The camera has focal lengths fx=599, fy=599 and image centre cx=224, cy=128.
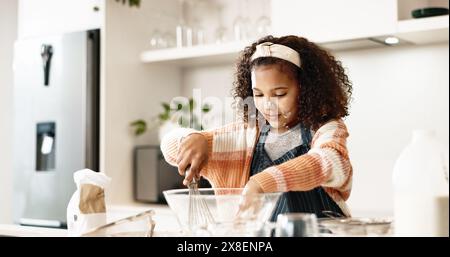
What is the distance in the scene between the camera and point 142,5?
267 cm

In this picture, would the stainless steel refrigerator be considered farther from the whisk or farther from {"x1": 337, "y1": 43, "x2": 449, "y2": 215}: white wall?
the whisk

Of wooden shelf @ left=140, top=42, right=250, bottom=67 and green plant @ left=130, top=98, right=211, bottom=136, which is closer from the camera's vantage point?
wooden shelf @ left=140, top=42, right=250, bottom=67

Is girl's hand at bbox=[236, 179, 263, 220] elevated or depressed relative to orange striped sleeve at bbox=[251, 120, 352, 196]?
depressed

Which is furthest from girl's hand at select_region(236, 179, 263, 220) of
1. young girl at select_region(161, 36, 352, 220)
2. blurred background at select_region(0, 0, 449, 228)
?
blurred background at select_region(0, 0, 449, 228)

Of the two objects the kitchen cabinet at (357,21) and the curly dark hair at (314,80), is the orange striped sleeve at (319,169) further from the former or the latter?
the kitchen cabinet at (357,21)

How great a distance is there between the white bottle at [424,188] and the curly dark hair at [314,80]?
0.39m

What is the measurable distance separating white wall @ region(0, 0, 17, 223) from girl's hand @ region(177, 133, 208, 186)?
190 centimetres

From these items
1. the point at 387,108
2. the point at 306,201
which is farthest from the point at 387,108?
the point at 306,201

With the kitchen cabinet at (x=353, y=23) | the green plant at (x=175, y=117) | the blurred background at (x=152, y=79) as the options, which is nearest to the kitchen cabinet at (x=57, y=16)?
the blurred background at (x=152, y=79)

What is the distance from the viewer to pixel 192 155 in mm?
1090

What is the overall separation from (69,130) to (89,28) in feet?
1.45

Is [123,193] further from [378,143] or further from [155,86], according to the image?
[378,143]

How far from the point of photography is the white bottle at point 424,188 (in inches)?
28.6

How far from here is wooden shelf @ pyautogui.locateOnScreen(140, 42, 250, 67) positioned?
2.41m
